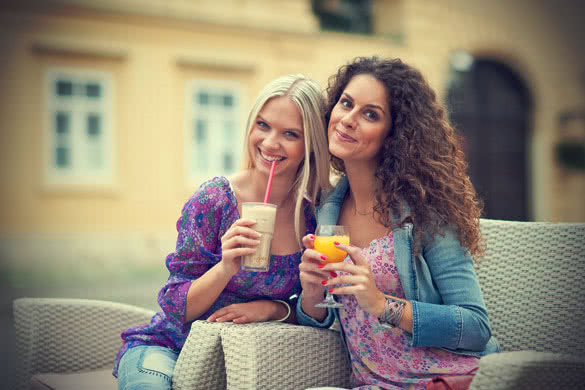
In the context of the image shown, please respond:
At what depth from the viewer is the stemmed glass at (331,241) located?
2.08 m

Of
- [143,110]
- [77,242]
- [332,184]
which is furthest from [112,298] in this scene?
[332,184]

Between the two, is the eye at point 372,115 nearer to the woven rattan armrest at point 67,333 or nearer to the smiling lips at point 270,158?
the smiling lips at point 270,158

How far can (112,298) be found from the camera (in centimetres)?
729

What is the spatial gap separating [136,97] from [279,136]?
813 cm

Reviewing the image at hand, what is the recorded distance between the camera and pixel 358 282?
1.95 metres

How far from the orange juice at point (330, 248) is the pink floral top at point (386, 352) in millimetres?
188

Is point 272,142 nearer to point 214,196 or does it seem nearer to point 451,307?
point 214,196

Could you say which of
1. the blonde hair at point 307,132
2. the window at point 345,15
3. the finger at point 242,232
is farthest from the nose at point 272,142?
the window at point 345,15

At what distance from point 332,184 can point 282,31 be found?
8719 mm

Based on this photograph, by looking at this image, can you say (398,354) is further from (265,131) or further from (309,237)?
(265,131)

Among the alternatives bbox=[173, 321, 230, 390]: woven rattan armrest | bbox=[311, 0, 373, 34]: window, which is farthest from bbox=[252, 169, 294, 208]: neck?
bbox=[311, 0, 373, 34]: window

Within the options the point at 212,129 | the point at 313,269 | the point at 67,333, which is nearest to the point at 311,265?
the point at 313,269

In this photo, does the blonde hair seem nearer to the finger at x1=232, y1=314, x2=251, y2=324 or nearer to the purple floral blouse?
the purple floral blouse

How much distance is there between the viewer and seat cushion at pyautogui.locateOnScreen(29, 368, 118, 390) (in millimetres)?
2350
